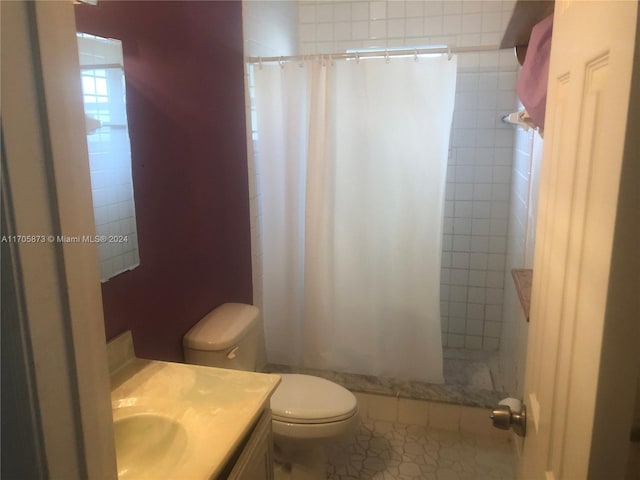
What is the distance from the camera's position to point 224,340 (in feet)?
Answer: 6.20

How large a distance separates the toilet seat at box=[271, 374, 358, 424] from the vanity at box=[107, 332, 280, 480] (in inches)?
18.0

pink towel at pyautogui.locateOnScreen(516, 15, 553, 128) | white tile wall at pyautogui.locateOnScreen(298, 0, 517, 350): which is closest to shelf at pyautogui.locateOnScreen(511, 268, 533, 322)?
pink towel at pyautogui.locateOnScreen(516, 15, 553, 128)

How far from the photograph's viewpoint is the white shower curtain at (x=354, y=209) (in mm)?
2334

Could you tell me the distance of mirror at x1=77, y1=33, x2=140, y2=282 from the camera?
1417 millimetres

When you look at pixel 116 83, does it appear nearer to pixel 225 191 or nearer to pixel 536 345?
pixel 225 191

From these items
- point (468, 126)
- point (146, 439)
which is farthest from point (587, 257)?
point (468, 126)

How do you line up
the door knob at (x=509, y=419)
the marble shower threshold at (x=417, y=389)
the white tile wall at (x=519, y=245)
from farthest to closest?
the marble shower threshold at (x=417, y=389), the white tile wall at (x=519, y=245), the door knob at (x=509, y=419)

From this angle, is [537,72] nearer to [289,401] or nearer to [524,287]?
[524,287]

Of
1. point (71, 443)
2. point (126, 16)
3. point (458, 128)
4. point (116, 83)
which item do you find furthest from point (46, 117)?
point (458, 128)

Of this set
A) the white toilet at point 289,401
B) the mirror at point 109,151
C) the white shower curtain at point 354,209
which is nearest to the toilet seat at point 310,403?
the white toilet at point 289,401

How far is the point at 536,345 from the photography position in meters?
1.01

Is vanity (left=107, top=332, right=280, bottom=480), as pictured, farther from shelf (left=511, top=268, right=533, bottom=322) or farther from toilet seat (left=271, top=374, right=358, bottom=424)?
shelf (left=511, top=268, right=533, bottom=322)

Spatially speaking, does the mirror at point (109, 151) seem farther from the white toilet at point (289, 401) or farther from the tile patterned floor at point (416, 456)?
the tile patterned floor at point (416, 456)

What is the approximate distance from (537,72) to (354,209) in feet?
3.89
